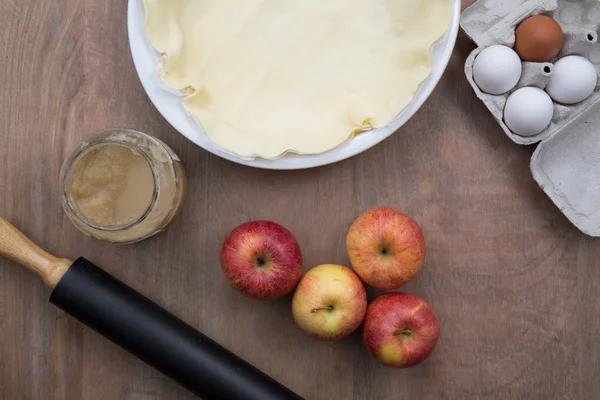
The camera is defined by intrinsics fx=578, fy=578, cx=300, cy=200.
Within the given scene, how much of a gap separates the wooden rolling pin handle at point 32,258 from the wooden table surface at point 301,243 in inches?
2.3

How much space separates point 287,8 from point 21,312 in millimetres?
528

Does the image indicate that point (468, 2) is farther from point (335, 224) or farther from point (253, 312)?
point (253, 312)

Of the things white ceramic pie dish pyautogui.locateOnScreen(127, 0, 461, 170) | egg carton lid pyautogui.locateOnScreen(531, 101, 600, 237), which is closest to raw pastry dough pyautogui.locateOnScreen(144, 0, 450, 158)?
white ceramic pie dish pyautogui.locateOnScreen(127, 0, 461, 170)

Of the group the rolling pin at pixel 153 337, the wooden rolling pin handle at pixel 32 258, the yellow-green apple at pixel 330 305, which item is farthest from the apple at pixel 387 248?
the wooden rolling pin handle at pixel 32 258

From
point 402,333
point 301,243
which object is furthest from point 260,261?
point 402,333

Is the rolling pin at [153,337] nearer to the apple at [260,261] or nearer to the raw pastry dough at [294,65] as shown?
the apple at [260,261]

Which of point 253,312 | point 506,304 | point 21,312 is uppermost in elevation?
point 21,312

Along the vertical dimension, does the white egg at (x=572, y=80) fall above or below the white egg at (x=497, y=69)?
below

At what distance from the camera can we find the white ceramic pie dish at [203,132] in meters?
0.70

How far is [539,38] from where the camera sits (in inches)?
27.8

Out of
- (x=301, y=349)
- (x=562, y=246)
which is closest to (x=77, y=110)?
(x=301, y=349)

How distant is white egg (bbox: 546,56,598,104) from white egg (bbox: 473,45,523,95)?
0.15 ft

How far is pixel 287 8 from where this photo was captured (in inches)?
28.8

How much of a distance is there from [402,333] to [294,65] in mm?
355
